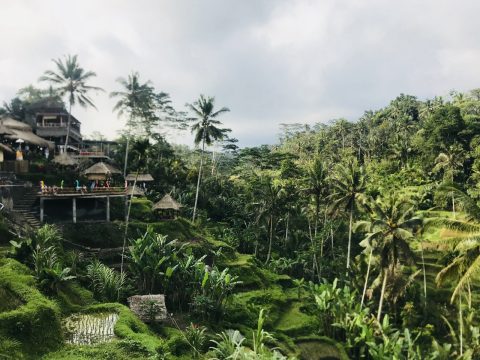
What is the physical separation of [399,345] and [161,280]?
1554 centimetres

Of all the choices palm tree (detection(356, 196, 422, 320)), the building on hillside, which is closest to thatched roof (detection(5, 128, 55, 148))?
the building on hillside

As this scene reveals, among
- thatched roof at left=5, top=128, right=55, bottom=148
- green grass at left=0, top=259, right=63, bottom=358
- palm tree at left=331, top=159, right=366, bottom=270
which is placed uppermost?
thatched roof at left=5, top=128, right=55, bottom=148

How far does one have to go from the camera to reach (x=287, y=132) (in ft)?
411

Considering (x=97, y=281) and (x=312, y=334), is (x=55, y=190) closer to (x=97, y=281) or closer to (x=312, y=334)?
(x=97, y=281)

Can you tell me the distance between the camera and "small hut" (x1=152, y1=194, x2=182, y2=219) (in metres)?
40.6

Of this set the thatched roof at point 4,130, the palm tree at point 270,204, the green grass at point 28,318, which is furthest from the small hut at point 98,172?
the green grass at point 28,318

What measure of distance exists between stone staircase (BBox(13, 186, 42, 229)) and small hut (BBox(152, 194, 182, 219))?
10.9 metres

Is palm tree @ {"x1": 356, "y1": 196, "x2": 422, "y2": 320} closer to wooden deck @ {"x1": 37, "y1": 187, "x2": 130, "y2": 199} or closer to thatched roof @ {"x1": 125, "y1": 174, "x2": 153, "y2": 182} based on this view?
wooden deck @ {"x1": 37, "y1": 187, "x2": 130, "y2": 199}

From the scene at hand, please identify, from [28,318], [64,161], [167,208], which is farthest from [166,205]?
[28,318]

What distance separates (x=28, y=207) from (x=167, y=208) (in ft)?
40.2

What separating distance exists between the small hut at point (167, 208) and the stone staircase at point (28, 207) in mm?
10895

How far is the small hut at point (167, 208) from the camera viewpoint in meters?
40.6

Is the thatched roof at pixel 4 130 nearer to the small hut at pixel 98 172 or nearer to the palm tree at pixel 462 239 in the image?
the small hut at pixel 98 172

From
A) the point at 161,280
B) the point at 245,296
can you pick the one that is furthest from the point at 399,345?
the point at 161,280
